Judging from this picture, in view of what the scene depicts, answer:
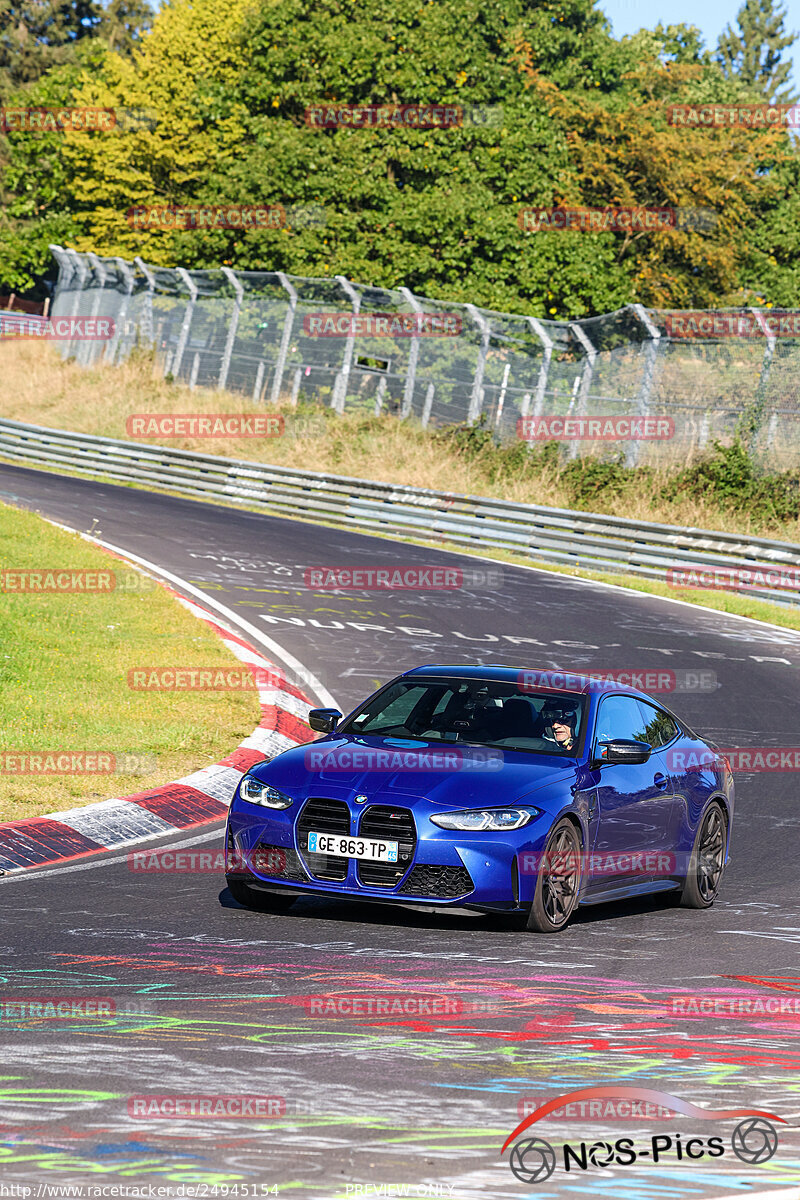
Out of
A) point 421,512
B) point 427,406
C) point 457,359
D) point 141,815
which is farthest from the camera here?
point 427,406

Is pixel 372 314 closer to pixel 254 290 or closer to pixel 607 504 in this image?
pixel 254 290

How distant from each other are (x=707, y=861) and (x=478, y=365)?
24689mm

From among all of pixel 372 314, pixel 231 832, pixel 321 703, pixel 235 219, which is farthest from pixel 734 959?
pixel 235 219

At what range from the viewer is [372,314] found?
35.9 metres

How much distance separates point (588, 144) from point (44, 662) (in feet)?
122

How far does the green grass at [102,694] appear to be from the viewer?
11.4 meters

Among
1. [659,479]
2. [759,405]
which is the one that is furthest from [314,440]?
[759,405]

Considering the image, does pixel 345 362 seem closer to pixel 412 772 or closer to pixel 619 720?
pixel 619 720

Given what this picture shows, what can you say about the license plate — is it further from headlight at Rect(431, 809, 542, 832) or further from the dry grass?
the dry grass

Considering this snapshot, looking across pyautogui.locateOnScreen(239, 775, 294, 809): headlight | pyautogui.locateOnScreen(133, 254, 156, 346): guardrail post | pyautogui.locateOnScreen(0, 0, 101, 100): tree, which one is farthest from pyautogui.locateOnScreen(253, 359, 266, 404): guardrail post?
pyautogui.locateOnScreen(0, 0, 101, 100): tree

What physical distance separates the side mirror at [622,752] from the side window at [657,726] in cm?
85

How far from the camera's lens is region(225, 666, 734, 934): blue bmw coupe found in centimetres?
809

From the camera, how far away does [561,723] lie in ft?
30.7

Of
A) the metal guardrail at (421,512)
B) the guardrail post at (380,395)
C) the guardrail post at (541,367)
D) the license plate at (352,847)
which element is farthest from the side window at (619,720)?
the guardrail post at (380,395)
